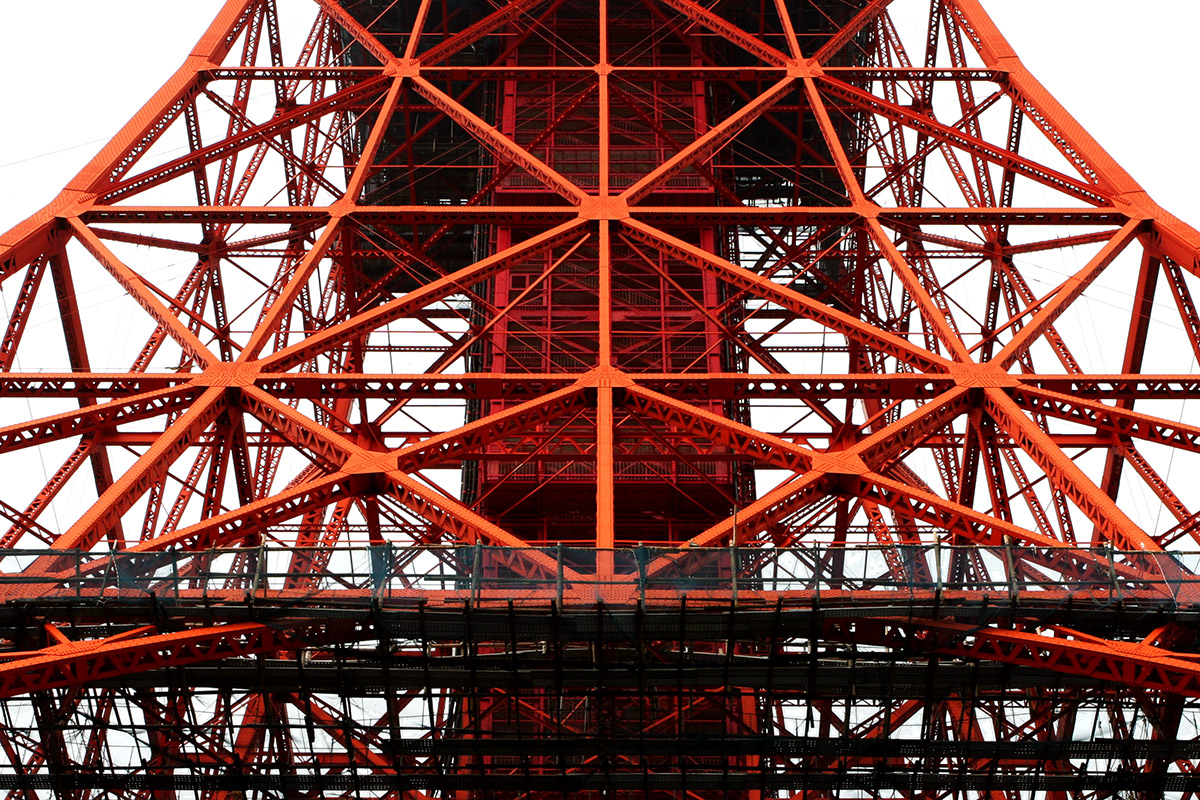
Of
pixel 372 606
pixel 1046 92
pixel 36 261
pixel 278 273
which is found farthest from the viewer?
pixel 278 273

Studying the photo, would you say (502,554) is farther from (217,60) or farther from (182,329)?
(217,60)

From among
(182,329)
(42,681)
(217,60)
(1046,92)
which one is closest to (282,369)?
(182,329)

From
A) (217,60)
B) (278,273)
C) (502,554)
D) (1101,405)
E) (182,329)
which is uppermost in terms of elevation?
(217,60)

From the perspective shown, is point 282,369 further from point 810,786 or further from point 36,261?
point 810,786

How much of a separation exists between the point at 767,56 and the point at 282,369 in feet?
40.8

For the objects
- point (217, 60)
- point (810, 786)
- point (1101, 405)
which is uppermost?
point (217, 60)

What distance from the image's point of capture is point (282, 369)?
23.6 m

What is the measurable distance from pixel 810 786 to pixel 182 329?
1101 centimetres

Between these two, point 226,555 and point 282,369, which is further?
point 282,369

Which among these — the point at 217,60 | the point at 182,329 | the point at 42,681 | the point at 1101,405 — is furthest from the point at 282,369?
the point at 1101,405

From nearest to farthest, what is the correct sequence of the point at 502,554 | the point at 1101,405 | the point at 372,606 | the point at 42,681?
1. the point at 42,681
2. the point at 372,606
3. the point at 502,554
4. the point at 1101,405

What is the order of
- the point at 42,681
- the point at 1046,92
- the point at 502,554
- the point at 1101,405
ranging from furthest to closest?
the point at 1046,92 → the point at 1101,405 → the point at 502,554 → the point at 42,681

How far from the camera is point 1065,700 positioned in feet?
67.9

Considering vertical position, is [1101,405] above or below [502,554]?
above
